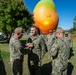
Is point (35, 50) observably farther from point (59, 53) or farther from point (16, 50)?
point (59, 53)

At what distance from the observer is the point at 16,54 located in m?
8.13

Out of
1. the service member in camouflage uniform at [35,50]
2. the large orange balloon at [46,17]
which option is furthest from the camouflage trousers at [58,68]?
the large orange balloon at [46,17]

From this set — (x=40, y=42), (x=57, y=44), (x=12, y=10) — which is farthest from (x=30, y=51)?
(x=12, y=10)

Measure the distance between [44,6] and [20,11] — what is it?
13.5 ft

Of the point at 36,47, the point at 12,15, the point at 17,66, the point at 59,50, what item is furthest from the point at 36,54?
the point at 12,15

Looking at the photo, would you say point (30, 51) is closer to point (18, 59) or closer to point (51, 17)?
point (18, 59)

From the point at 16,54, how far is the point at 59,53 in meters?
1.42

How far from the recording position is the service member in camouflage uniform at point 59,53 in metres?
7.74

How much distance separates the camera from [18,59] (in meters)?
8.24

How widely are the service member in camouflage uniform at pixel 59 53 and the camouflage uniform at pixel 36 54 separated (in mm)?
901

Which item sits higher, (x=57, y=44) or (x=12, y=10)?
(x=12, y=10)

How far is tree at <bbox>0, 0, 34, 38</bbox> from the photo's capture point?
3353 cm

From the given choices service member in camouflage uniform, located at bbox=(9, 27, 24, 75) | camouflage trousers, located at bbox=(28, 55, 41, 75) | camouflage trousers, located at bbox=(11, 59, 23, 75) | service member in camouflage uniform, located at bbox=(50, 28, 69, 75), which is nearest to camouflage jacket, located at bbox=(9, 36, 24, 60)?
service member in camouflage uniform, located at bbox=(9, 27, 24, 75)

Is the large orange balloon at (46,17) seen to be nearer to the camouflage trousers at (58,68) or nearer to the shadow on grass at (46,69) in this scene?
the shadow on grass at (46,69)
